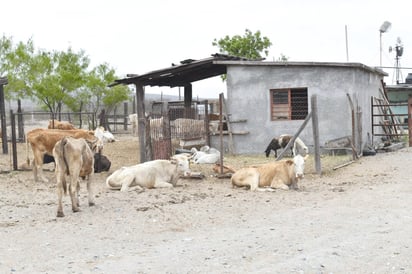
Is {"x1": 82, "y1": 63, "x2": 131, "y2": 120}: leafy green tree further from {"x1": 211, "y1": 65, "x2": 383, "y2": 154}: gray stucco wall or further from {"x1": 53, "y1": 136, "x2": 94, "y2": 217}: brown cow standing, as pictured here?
{"x1": 53, "y1": 136, "x2": 94, "y2": 217}: brown cow standing

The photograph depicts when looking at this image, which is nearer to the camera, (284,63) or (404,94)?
(284,63)

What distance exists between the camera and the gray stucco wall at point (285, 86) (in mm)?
19703

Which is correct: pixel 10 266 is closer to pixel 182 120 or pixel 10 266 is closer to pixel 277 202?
pixel 277 202

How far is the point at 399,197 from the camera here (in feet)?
35.5

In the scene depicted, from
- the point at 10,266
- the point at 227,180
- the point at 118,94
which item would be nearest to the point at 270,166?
Result: the point at 227,180

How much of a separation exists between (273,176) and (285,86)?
8.23 metres

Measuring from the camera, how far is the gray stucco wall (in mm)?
19703

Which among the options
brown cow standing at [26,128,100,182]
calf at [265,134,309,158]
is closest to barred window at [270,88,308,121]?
calf at [265,134,309,158]

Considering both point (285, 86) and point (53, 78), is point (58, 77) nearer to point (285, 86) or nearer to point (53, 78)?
point (53, 78)

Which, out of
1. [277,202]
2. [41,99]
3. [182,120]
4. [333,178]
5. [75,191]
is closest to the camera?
[75,191]

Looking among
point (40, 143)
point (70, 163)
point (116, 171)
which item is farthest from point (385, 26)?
point (70, 163)

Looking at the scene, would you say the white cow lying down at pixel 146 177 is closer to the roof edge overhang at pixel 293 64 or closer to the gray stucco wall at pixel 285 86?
the roof edge overhang at pixel 293 64

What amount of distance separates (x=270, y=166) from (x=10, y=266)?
7.18 m

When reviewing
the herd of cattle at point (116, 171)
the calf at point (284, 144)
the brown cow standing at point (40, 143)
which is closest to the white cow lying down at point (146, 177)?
the herd of cattle at point (116, 171)
